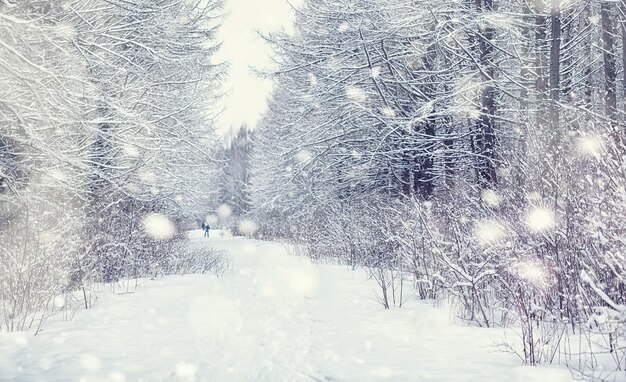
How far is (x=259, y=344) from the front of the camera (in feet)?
13.9

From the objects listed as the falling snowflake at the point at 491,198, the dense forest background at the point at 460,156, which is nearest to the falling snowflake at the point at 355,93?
the dense forest background at the point at 460,156

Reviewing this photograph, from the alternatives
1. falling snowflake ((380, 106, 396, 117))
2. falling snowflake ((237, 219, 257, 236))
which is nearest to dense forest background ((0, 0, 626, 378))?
falling snowflake ((380, 106, 396, 117))

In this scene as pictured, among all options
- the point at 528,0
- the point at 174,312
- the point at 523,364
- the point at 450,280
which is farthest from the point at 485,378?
the point at 528,0

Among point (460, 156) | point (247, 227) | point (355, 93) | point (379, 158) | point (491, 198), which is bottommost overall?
point (491, 198)

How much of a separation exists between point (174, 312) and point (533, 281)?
13.8ft

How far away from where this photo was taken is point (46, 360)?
3.80m

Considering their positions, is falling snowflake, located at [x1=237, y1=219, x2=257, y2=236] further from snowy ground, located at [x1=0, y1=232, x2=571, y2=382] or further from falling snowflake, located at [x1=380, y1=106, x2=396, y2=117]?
snowy ground, located at [x1=0, y1=232, x2=571, y2=382]

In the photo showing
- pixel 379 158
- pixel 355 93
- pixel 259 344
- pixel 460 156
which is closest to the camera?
pixel 259 344

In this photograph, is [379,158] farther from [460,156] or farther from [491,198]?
[491,198]

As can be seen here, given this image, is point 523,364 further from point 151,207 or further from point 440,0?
point 151,207

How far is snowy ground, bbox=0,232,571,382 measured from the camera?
3.35 metres

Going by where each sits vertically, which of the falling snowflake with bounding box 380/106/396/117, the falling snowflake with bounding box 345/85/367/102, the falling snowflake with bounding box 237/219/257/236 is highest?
the falling snowflake with bounding box 345/85/367/102

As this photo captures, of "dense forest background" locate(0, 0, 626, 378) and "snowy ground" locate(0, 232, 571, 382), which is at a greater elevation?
"dense forest background" locate(0, 0, 626, 378)

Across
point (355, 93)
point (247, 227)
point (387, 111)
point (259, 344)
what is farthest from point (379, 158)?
point (247, 227)
